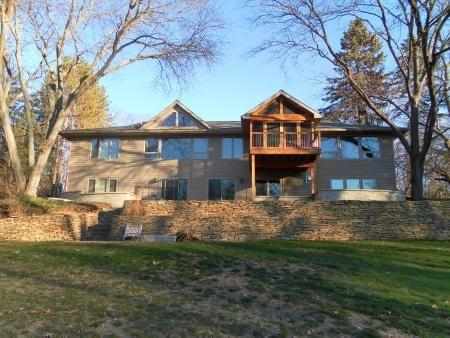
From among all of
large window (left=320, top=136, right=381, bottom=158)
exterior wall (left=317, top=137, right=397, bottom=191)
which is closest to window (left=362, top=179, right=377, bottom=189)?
exterior wall (left=317, top=137, right=397, bottom=191)

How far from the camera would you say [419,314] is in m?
8.28

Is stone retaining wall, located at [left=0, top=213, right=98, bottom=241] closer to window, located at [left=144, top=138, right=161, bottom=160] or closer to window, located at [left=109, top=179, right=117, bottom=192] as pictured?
window, located at [left=109, top=179, right=117, bottom=192]

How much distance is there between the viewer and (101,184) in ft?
85.1

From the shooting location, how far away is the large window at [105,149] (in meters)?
26.3

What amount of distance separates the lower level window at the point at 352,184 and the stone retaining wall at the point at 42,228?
44.9 feet

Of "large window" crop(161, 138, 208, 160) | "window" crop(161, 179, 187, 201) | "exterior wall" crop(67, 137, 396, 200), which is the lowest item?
"window" crop(161, 179, 187, 201)

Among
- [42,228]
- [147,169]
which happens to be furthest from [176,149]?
[42,228]

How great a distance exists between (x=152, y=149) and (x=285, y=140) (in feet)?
25.5

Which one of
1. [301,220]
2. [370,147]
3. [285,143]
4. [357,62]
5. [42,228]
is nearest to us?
[301,220]

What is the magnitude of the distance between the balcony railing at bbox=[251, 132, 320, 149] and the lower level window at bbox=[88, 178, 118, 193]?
27.6 ft

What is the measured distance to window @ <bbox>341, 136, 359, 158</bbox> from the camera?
83.0ft

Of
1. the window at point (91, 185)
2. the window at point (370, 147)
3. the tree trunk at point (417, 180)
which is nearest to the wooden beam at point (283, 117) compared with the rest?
the window at point (370, 147)

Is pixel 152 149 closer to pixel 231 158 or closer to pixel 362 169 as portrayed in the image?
pixel 231 158

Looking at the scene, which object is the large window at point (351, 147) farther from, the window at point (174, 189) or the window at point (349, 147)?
the window at point (174, 189)
